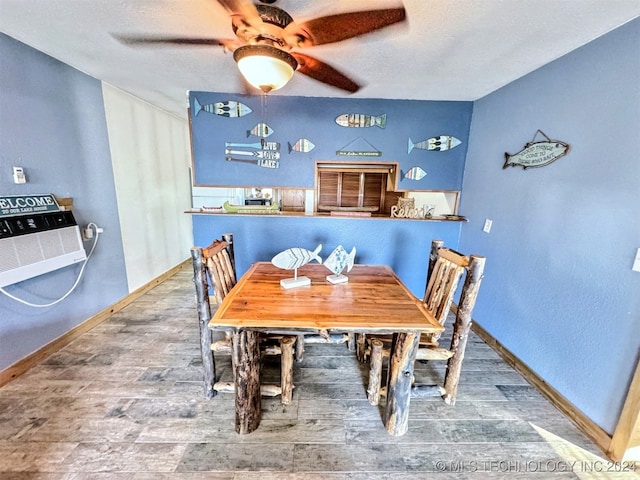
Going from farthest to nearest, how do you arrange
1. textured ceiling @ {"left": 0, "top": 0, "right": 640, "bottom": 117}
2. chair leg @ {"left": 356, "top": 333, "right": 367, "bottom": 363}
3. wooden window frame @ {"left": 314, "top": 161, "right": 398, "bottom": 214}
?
wooden window frame @ {"left": 314, "top": 161, "right": 398, "bottom": 214} → chair leg @ {"left": 356, "top": 333, "right": 367, "bottom": 363} → textured ceiling @ {"left": 0, "top": 0, "right": 640, "bottom": 117}

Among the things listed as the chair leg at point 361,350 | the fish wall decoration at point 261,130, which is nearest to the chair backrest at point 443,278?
the chair leg at point 361,350

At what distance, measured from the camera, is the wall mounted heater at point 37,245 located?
5.86 ft

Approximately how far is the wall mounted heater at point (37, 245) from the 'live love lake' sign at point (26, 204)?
3 cm

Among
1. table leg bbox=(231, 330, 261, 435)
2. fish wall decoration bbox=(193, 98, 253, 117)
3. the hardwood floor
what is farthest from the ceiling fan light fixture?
the hardwood floor

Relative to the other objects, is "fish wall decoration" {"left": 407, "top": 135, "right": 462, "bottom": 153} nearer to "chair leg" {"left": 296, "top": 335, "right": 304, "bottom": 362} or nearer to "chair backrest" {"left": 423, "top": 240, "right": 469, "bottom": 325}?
"chair backrest" {"left": 423, "top": 240, "right": 469, "bottom": 325}

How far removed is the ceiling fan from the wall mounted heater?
1482 millimetres

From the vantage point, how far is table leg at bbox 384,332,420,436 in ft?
4.74

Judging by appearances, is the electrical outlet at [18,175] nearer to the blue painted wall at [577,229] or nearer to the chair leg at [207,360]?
the chair leg at [207,360]

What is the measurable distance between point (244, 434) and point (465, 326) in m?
1.44

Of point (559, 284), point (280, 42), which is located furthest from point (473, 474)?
point (280, 42)

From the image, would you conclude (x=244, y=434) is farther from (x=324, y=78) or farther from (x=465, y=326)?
(x=324, y=78)

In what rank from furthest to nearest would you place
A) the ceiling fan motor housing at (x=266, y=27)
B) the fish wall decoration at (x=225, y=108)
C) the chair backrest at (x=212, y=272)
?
the fish wall decoration at (x=225, y=108), the chair backrest at (x=212, y=272), the ceiling fan motor housing at (x=266, y=27)

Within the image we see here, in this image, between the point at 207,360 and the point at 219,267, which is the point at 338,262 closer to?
the point at 219,267

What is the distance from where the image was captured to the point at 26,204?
6.34ft
